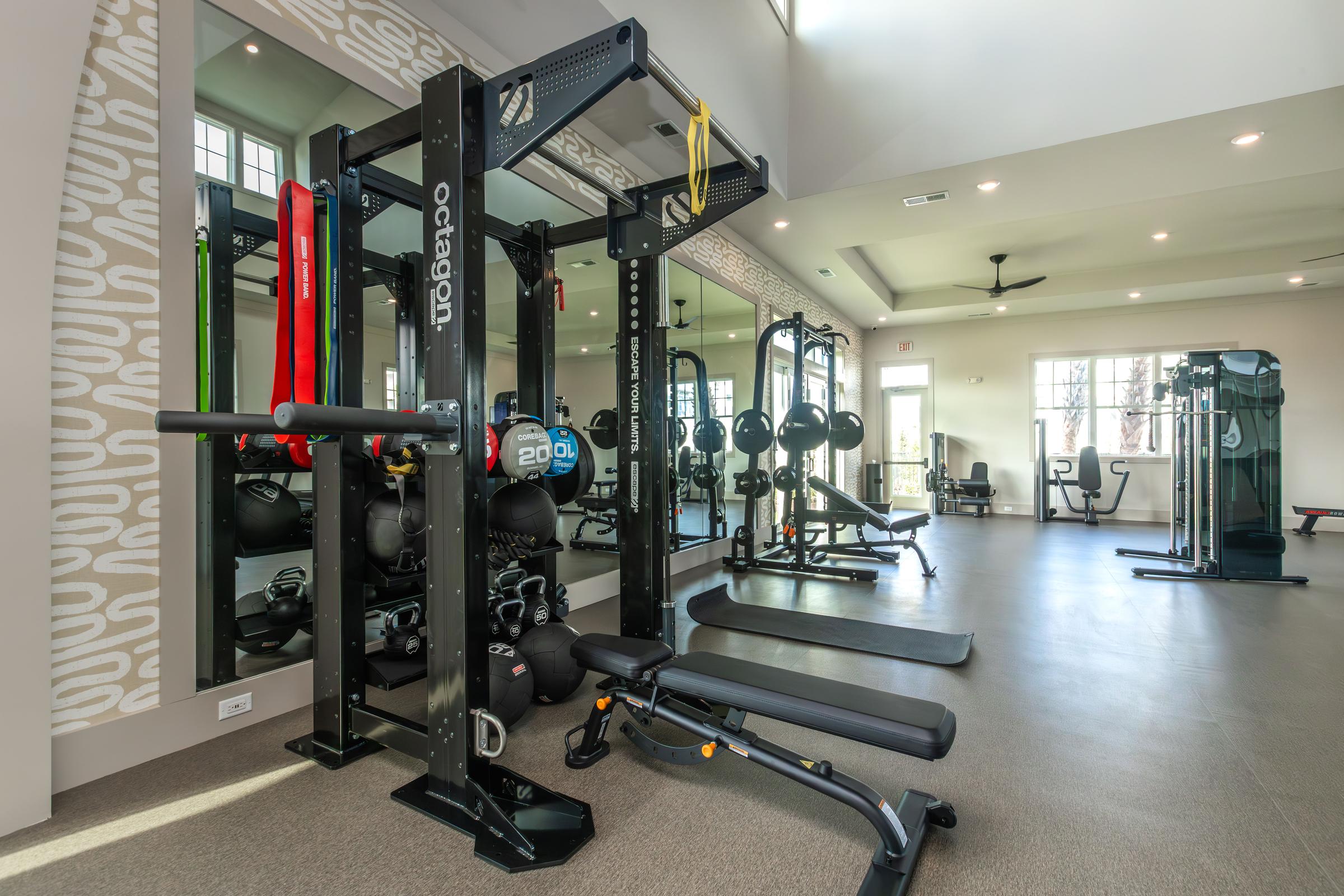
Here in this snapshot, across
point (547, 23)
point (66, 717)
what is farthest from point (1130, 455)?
point (66, 717)

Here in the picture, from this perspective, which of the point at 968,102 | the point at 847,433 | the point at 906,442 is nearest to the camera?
the point at 968,102

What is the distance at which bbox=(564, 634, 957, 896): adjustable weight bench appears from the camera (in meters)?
1.49

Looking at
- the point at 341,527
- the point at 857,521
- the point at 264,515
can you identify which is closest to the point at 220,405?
the point at 264,515

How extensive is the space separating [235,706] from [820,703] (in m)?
2.17

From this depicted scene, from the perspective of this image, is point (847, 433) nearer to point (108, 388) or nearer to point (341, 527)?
point (341, 527)

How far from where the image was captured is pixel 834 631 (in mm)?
3504

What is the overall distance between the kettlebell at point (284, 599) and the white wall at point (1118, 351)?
33.6 feet

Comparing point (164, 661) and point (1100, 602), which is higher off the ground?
point (164, 661)

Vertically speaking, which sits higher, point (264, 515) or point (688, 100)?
point (688, 100)

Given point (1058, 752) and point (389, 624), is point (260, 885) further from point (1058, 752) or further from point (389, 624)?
point (1058, 752)

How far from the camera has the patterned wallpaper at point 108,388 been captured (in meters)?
1.82

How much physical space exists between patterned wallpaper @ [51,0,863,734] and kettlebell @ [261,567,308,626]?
58 cm

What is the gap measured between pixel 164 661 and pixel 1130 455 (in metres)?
12.0

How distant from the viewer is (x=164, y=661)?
2.03 m
